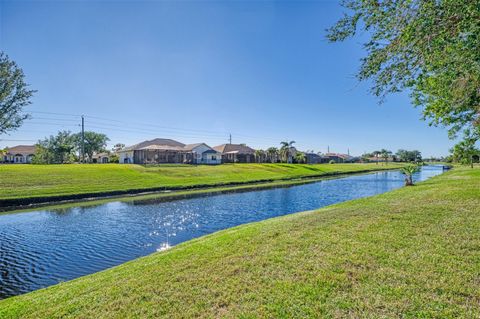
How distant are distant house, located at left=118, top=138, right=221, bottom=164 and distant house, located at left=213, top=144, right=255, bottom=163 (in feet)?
13.6

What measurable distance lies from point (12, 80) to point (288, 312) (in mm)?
30914

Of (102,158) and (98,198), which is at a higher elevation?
(102,158)

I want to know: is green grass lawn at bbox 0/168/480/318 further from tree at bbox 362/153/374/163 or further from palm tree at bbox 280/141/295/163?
tree at bbox 362/153/374/163

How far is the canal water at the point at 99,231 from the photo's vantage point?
9.04 meters

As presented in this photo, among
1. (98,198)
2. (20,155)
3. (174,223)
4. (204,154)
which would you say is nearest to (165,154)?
(204,154)

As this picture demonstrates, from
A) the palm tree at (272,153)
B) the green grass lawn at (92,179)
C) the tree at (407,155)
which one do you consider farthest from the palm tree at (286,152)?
the tree at (407,155)

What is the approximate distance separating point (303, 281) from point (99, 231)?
11935 mm

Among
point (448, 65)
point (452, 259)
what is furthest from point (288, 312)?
point (448, 65)

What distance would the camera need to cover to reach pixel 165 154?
54.6 meters

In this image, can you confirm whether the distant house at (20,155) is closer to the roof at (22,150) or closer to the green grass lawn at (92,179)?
the roof at (22,150)

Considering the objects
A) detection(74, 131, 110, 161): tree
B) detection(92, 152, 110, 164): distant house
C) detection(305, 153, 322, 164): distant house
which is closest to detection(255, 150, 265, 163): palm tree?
detection(305, 153, 322, 164): distant house

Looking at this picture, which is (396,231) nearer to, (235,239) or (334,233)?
(334,233)

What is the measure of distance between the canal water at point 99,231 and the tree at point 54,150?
152 feet

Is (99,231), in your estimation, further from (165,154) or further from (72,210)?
(165,154)
